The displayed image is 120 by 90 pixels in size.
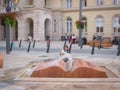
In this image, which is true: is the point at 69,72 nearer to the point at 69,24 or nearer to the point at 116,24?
the point at 116,24

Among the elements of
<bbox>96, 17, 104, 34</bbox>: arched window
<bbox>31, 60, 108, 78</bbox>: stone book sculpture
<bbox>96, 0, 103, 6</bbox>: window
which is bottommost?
<bbox>31, 60, 108, 78</bbox>: stone book sculpture

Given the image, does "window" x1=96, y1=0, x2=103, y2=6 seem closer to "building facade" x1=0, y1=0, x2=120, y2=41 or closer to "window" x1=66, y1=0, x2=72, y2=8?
"building facade" x1=0, y1=0, x2=120, y2=41

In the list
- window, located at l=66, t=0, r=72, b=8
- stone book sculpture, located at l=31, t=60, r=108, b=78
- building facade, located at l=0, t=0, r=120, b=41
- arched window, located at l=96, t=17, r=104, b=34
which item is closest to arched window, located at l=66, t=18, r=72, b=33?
building facade, located at l=0, t=0, r=120, b=41

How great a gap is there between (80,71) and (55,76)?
3.08 feet

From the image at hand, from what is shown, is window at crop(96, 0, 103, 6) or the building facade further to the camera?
window at crop(96, 0, 103, 6)

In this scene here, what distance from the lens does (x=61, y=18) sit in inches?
1981

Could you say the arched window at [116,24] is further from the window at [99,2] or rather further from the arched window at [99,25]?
the window at [99,2]

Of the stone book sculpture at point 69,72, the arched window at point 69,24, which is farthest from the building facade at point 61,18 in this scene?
the stone book sculpture at point 69,72

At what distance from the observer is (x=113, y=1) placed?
45.9 meters

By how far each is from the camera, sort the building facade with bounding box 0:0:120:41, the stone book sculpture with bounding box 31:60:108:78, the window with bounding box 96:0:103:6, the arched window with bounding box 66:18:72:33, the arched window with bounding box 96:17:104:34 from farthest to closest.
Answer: the arched window with bounding box 66:18:72:33, the arched window with bounding box 96:17:104:34, the window with bounding box 96:0:103:6, the building facade with bounding box 0:0:120:41, the stone book sculpture with bounding box 31:60:108:78

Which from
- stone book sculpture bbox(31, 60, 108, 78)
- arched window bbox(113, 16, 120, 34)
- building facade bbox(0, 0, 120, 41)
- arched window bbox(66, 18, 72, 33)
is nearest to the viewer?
stone book sculpture bbox(31, 60, 108, 78)

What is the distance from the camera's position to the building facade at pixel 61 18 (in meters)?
46.2

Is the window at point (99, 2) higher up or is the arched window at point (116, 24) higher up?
the window at point (99, 2)

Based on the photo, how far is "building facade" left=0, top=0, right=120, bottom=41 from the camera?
151 ft
